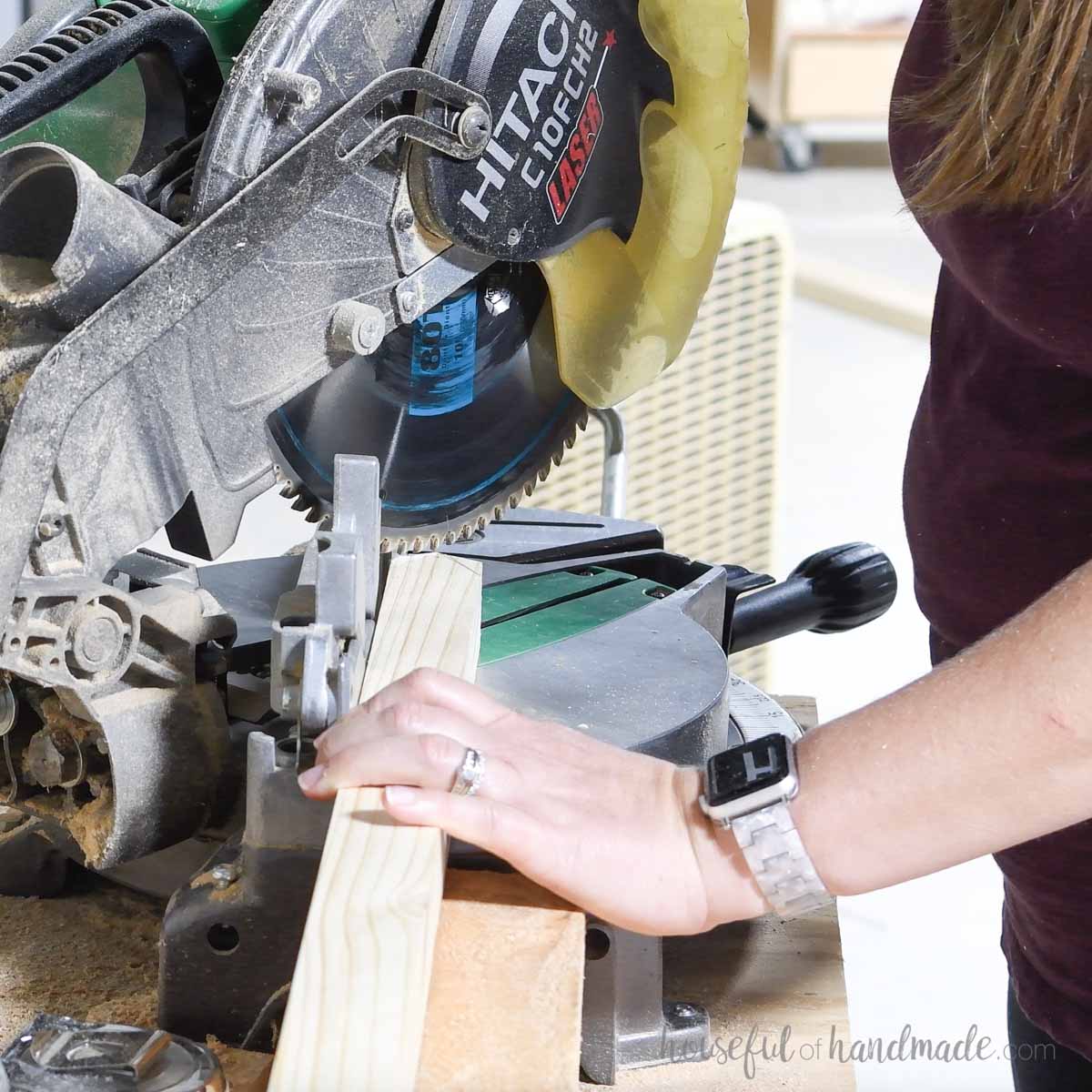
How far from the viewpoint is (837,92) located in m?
6.73

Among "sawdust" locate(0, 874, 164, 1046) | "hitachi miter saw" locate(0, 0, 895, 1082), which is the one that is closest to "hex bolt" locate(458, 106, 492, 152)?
"hitachi miter saw" locate(0, 0, 895, 1082)

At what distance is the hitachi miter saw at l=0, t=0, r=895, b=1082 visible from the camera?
84 centimetres

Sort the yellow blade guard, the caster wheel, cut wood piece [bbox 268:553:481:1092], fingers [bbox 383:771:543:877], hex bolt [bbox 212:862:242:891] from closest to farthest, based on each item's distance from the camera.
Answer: cut wood piece [bbox 268:553:481:1092], fingers [bbox 383:771:543:877], hex bolt [bbox 212:862:242:891], the yellow blade guard, the caster wheel

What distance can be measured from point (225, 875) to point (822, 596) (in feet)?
2.05

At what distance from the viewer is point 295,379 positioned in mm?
969

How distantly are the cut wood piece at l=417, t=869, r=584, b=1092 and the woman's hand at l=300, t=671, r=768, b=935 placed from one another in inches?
1.2

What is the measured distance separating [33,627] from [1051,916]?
74 cm

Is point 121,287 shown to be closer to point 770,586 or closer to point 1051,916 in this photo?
point 770,586

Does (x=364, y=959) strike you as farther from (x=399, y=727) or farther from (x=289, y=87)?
(x=289, y=87)

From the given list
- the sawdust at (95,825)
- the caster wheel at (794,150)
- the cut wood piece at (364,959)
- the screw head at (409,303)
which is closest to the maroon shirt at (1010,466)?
the screw head at (409,303)

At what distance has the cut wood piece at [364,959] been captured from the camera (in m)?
0.64

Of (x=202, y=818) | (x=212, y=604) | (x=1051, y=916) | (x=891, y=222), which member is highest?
(x=212, y=604)

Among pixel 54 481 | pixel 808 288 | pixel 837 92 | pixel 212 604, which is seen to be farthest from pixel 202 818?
pixel 837 92

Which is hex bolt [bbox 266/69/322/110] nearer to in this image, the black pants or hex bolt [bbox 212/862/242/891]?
hex bolt [bbox 212/862/242/891]
